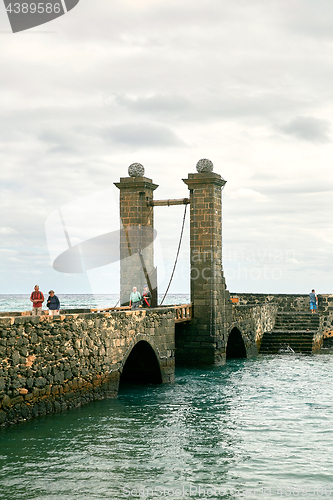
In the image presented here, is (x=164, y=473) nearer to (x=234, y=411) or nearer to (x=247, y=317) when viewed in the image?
(x=234, y=411)

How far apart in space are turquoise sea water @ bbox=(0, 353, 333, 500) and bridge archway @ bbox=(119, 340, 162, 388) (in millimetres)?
469

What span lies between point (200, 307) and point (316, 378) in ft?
15.7

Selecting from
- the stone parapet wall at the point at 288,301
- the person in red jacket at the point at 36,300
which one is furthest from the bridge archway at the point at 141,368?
the stone parapet wall at the point at 288,301

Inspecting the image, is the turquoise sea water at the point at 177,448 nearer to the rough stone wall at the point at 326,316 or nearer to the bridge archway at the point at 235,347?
the bridge archway at the point at 235,347

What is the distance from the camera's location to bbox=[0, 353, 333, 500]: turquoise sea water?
30.1 feet

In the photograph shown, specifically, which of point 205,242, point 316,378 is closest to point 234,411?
point 316,378

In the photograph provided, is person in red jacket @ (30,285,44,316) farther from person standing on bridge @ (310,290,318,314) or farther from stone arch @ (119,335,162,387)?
person standing on bridge @ (310,290,318,314)

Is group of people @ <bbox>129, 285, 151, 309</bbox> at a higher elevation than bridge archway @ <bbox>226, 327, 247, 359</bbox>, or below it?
higher

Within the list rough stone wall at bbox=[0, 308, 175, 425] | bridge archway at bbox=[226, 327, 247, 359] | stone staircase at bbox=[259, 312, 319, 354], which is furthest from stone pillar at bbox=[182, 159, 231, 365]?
stone staircase at bbox=[259, 312, 319, 354]

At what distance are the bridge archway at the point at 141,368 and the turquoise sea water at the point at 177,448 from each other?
47 centimetres

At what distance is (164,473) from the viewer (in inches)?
386

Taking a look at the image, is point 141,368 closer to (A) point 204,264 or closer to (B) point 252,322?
(A) point 204,264

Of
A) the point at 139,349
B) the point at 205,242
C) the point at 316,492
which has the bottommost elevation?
the point at 316,492

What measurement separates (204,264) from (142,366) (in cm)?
526
